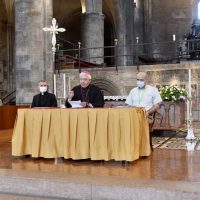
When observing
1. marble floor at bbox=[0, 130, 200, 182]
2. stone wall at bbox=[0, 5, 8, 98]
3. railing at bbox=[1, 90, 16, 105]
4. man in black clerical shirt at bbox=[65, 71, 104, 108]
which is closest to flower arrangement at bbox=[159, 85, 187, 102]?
marble floor at bbox=[0, 130, 200, 182]

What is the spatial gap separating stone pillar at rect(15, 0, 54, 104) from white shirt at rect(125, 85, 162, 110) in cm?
714

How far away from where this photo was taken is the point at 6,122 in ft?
43.2

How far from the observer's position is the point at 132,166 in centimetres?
596

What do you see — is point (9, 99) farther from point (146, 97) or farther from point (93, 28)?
point (146, 97)

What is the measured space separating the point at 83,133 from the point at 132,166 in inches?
36.0

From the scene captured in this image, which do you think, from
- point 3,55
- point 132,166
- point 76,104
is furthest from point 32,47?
point 3,55

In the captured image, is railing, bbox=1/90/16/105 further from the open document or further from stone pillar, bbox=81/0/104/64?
the open document

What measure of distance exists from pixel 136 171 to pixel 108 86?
→ 970 cm

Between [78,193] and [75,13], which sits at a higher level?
[75,13]

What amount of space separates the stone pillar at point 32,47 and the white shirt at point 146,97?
7140mm

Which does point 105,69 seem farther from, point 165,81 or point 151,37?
point 151,37

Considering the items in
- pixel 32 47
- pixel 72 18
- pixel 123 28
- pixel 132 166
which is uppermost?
pixel 72 18

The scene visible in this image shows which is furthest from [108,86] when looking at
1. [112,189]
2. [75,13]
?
[75,13]

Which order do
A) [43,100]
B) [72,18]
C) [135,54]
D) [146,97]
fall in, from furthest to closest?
[72,18]
[135,54]
[43,100]
[146,97]
